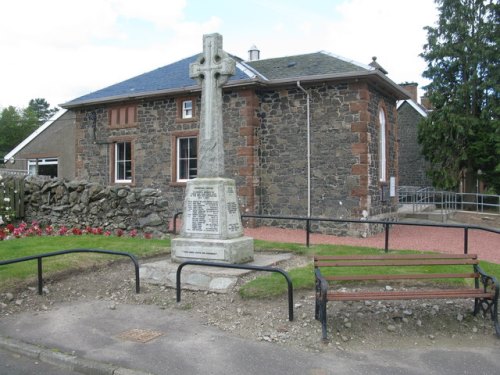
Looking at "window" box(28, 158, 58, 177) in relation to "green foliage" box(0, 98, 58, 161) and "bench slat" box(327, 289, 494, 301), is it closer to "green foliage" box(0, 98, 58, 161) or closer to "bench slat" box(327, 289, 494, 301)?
"bench slat" box(327, 289, 494, 301)

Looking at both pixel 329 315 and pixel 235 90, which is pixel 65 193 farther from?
pixel 329 315

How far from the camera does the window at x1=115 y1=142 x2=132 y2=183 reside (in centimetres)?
1903

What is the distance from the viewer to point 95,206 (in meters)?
13.4

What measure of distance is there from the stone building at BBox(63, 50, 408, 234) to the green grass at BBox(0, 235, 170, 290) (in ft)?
19.6

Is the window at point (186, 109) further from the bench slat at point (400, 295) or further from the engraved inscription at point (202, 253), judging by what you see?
the bench slat at point (400, 295)

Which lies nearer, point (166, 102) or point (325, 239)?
point (325, 239)

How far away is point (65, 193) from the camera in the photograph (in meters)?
14.0

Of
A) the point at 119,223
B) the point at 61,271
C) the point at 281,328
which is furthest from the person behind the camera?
the point at 119,223

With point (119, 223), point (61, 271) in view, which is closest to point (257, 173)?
point (119, 223)

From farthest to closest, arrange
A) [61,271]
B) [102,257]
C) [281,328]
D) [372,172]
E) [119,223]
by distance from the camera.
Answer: [372,172] → [119,223] → [102,257] → [61,271] → [281,328]

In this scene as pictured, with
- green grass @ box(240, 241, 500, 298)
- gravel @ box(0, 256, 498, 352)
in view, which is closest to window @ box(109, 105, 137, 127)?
green grass @ box(240, 241, 500, 298)

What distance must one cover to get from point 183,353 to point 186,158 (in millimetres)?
13120

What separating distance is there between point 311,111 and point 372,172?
2.73 meters

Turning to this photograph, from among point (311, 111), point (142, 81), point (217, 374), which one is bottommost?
point (217, 374)
